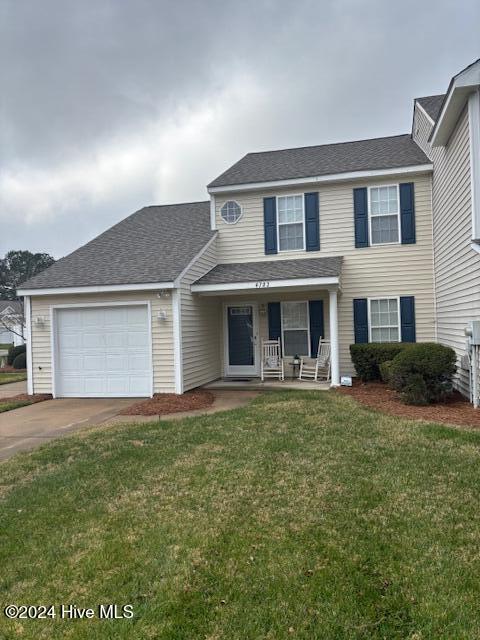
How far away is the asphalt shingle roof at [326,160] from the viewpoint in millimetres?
11523

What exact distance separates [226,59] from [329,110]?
4592mm

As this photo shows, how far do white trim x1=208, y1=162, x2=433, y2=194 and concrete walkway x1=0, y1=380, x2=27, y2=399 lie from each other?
7.43 metres

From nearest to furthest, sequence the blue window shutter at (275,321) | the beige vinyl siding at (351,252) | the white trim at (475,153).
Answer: the white trim at (475,153) → the beige vinyl siding at (351,252) → the blue window shutter at (275,321)

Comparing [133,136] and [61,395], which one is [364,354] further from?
[133,136]

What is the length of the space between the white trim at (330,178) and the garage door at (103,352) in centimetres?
437

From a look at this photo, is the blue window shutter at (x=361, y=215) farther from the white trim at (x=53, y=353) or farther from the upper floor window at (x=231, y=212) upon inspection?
the white trim at (x=53, y=353)

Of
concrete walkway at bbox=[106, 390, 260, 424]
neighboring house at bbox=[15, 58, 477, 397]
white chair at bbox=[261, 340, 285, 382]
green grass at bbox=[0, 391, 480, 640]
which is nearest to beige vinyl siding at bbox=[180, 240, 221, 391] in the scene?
neighboring house at bbox=[15, 58, 477, 397]

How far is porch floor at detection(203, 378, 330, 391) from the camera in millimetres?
10492

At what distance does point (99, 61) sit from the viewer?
11.8 m

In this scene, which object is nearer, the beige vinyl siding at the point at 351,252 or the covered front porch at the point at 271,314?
the covered front porch at the point at 271,314

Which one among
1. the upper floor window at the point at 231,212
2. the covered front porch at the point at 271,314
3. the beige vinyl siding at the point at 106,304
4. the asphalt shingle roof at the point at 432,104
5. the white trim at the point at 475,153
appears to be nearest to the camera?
the white trim at the point at 475,153

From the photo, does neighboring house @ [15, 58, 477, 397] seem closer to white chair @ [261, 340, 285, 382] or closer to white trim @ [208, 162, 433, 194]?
white trim @ [208, 162, 433, 194]

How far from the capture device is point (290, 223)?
12102mm

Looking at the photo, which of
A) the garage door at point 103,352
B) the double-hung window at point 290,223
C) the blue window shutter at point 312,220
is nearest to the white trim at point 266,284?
the garage door at point 103,352
